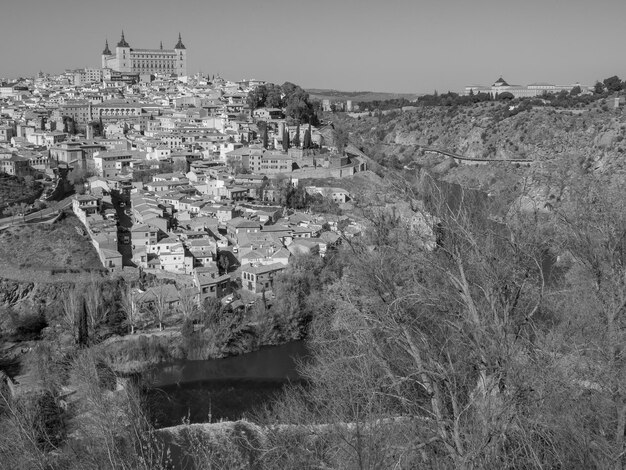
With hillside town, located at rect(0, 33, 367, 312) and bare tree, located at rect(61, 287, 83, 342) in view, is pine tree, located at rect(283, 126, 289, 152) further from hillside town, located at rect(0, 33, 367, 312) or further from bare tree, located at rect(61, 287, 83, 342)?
bare tree, located at rect(61, 287, 83, 342)

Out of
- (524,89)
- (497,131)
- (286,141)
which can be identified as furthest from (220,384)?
(524,89)

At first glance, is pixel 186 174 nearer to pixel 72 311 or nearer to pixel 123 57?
pixel 72 311

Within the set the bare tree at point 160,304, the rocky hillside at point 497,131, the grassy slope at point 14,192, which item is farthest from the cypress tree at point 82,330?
the rocky hillside at point 497,131

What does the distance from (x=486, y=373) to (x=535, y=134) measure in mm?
20182

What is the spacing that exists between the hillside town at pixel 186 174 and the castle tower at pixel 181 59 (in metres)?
8.68

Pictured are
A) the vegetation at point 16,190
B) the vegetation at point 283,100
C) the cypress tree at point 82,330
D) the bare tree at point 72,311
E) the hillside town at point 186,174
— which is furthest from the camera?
the vegetation at point 283,100

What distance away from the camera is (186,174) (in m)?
15.6

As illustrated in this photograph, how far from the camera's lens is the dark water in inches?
264

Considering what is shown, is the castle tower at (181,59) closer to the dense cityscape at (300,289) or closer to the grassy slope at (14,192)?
the dense cityscape at (300,289)

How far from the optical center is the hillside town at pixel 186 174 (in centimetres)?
1051

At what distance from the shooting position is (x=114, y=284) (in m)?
9.60

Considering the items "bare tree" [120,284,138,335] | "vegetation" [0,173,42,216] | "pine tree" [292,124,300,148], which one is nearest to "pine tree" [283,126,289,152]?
"pine tree" [292,124,300,148]

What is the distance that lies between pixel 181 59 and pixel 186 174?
2181 cm

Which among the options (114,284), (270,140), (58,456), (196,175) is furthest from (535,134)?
(58,456)
